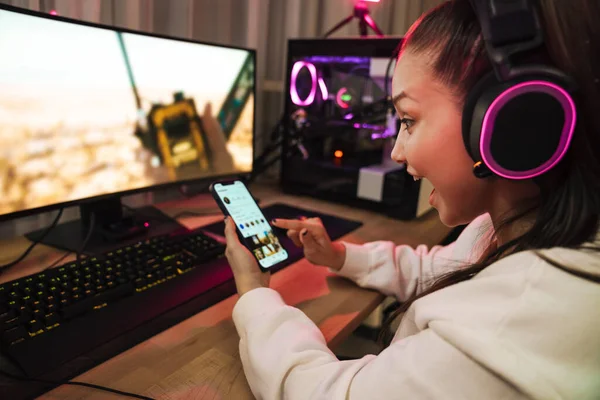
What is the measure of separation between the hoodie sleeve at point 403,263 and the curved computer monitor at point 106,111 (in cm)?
45

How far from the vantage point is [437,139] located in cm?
45

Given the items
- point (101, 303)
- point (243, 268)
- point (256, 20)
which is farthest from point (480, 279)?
point (256, 20)

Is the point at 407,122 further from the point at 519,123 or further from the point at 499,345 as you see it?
the point at 499,345

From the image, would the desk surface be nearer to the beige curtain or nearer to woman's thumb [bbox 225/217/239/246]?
woman's thumb [bbox 225/217/239/246]

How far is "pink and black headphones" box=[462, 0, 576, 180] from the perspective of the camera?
350 millimetres

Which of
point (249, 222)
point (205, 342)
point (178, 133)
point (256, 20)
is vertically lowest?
point (205, 342)

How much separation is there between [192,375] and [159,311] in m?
0.13

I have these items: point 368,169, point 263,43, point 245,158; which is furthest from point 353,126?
point 263,43

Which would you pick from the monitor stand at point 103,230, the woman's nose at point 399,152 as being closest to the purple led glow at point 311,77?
the monitor stand at point 103,230

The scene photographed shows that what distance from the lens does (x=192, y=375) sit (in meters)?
0.50

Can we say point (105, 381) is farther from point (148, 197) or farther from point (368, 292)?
point (148, 197)

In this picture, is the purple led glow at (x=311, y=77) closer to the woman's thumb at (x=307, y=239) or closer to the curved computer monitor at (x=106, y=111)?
the curved computer monitor at (x=106, y=111)

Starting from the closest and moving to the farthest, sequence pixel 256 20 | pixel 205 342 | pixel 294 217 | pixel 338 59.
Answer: pixel 205 342, pixel 294 217, pixel 338 59, pixel 256 20

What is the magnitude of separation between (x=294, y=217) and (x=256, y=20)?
72 centimetres
